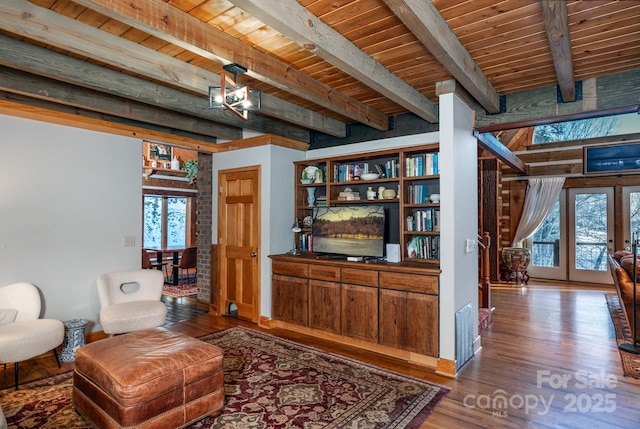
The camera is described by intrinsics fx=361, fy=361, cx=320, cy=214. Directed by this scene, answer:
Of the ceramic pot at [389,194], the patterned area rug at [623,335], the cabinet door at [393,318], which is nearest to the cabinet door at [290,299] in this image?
the cabinet door at [393,318]

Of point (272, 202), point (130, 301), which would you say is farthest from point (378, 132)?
point (130, 301)

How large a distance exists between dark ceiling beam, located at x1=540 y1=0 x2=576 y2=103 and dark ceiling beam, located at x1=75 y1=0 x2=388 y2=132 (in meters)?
1.87

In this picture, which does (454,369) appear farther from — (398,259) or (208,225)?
(208,225)

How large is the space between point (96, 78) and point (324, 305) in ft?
10.1

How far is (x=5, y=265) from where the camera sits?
341 centimetres

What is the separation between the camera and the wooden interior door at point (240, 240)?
4742 millimetres

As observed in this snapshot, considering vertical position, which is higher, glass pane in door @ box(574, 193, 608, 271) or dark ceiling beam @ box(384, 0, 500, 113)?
dark ceiling beam @ box(384, 0, 500, 113)

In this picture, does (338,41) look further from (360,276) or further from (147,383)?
(147,383)

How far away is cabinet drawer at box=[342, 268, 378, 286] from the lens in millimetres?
3680

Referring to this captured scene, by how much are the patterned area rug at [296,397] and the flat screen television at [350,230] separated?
119 cm

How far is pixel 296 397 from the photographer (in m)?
2.74

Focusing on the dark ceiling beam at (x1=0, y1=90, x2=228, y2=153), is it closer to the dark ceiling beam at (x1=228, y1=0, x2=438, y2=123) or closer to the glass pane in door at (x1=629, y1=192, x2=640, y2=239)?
the dark ceiling beam at (x1=228, y1=0, x2=438, y2=123)

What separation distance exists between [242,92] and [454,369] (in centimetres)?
287

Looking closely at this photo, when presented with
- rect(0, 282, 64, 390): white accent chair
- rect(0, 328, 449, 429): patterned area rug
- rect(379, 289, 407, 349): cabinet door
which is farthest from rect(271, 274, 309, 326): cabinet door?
rect(0, 282, 64, 390): white accent chair
